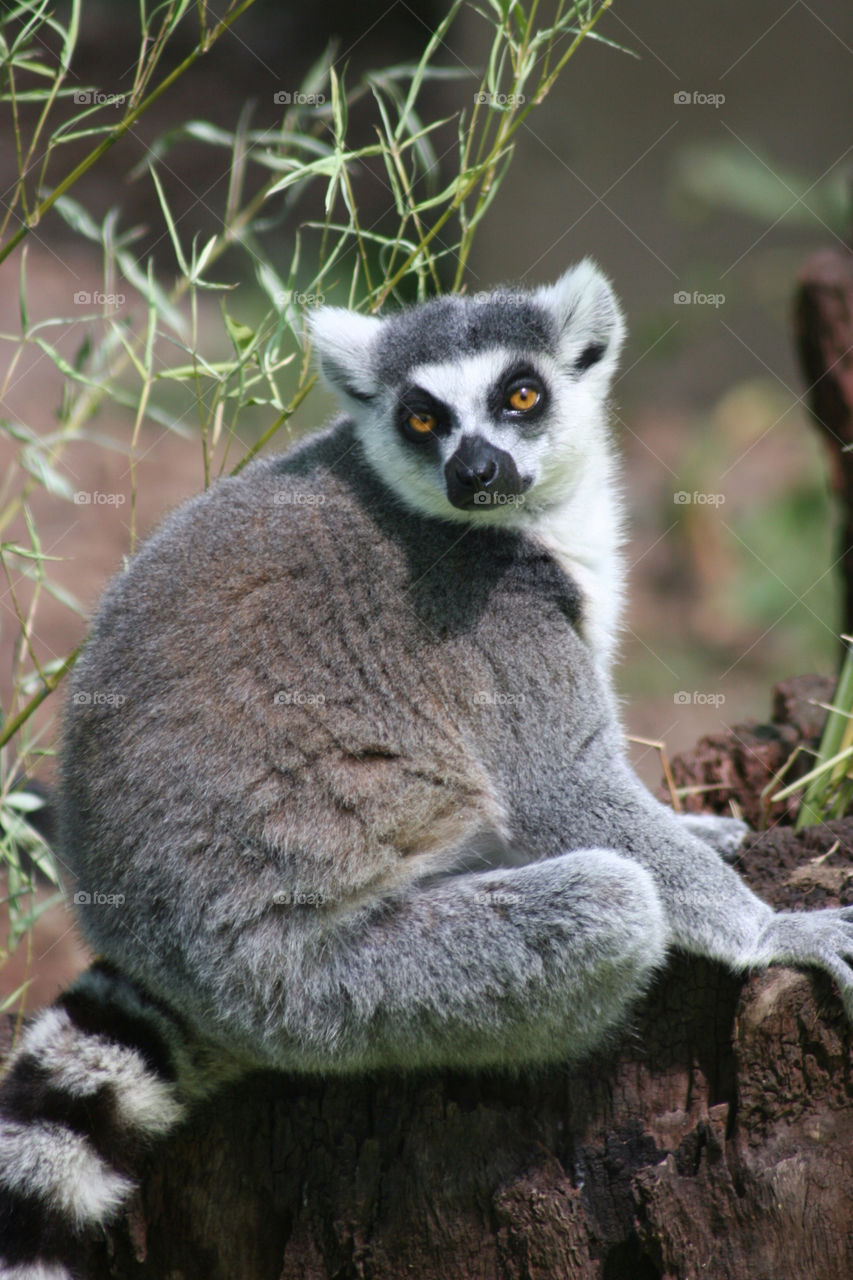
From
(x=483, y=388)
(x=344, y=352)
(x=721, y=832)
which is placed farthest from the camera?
(x=721, y=832)

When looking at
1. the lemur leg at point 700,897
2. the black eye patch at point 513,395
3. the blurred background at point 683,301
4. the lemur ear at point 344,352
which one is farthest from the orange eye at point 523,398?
the blurred background at point 683,301

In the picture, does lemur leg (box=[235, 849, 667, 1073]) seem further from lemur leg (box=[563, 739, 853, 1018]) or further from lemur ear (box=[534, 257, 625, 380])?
lemur ear (box=[534, 257, 625, 380])

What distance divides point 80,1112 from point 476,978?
3.46 feet

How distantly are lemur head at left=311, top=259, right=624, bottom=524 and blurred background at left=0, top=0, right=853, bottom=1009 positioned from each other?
456 centimetres

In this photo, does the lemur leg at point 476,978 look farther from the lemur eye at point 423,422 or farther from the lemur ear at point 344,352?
the lemur ear at point 344,352

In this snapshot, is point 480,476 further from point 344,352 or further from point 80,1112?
point 80,1112

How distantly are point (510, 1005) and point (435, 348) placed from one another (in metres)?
2.03

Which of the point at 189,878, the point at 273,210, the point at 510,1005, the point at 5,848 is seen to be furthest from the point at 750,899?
the point at 273,210

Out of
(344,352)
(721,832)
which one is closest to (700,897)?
(721,832)

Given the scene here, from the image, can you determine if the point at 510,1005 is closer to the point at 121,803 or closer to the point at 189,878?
the point at 189,878

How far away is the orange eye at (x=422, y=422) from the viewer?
3.64 metres

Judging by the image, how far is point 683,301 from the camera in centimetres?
833

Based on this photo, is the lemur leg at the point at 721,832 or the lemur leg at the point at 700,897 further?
the lemur leg at the point at 721,832

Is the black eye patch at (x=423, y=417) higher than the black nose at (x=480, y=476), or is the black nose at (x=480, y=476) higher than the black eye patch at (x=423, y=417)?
the black eye patch at (x=423, y=417)
